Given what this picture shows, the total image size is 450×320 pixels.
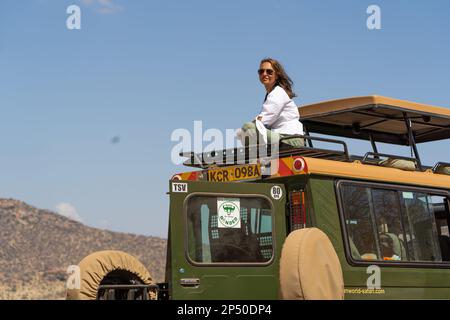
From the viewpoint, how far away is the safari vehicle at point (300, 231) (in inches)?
317

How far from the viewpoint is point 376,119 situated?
1159 centimetres

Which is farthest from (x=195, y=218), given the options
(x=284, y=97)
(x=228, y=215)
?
(x=284, y=97)

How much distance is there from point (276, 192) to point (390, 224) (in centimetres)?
163

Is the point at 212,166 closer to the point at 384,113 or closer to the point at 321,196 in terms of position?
the point at 321,196

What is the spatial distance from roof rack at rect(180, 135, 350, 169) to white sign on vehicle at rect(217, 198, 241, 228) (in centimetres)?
93

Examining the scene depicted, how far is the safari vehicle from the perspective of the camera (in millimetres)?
8062

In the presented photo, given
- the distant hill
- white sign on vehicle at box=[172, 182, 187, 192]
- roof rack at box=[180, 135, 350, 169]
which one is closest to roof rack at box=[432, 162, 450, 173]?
roof rack at box=[180, 135, 350, 169]

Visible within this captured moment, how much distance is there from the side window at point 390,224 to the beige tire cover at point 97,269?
2354mm

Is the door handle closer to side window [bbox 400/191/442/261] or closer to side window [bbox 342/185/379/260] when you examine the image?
side window [bbox 342/185/379/260]

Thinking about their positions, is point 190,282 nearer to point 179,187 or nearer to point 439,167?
point 179,187

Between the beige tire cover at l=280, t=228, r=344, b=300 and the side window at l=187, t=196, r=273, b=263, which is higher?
the side window at l=187, t=196, r=273, b=263

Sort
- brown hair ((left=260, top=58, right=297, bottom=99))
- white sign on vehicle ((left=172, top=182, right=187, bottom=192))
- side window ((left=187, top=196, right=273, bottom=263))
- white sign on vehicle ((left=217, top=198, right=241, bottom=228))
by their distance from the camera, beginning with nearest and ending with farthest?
white sign on vehicle ((left=172, top=182, right=187, bottom=192)) → side window ((left=187, top=196, right=273, bottom=263)) → white sign on vehicle ((left=217, top=198, right=241, bottom=228)) → brown hair ((left=260, top=58, right=297, bottom=99))

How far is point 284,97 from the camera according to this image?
993 cm
